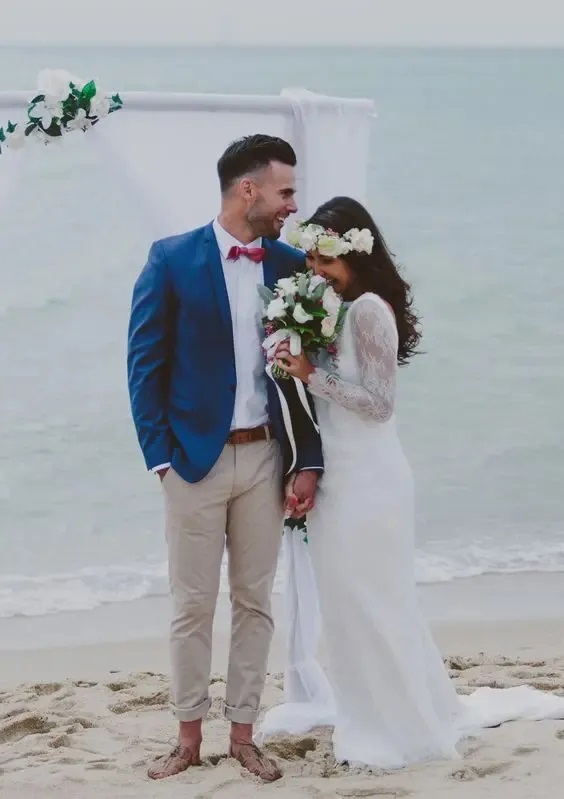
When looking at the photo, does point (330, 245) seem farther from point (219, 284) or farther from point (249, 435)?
point (249, 435)

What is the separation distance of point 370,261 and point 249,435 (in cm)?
61

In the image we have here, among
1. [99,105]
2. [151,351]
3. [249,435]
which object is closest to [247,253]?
[151,351]

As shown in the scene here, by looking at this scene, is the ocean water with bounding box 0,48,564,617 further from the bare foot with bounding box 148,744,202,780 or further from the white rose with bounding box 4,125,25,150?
the bare foot with bounding box 148,744,202,780

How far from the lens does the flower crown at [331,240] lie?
11.0ft

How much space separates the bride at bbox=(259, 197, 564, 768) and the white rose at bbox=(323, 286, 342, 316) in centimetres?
8

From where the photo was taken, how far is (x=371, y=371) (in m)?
3.43

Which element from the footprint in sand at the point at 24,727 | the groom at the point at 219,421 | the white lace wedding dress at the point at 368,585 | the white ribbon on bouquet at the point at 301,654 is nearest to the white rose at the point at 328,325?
the white lace wedding dress at the point at 368,585

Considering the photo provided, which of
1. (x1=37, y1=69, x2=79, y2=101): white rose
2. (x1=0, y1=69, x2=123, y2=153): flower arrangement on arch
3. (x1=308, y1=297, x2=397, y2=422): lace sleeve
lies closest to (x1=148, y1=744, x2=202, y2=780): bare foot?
(x1=308, y1=297, x2=397, y2=422): lace sleeve

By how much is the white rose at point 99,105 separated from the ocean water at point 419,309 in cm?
45

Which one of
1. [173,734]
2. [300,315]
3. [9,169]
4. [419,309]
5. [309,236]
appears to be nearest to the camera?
[300,315]

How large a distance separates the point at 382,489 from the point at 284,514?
0.98 feet

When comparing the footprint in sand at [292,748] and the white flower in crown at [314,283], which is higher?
the white flower in crown at [314,283]

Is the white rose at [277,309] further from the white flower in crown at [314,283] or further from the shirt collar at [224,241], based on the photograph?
the shirt collar at [224,241]

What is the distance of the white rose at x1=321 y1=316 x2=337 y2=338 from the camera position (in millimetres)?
3363
